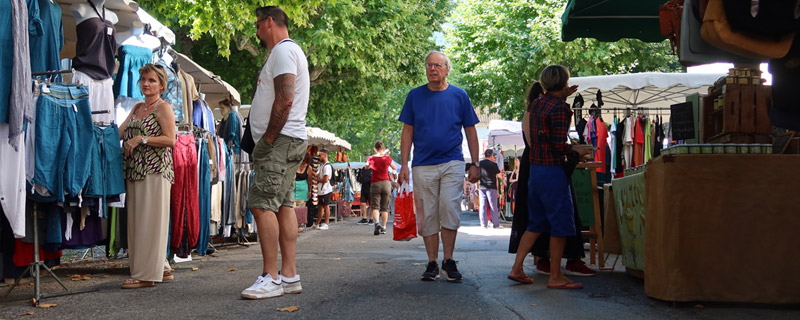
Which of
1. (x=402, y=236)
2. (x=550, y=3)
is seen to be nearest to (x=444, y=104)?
(x=402, y=236)

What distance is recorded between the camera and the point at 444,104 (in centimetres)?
810

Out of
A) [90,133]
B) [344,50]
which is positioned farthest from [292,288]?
[344,50]

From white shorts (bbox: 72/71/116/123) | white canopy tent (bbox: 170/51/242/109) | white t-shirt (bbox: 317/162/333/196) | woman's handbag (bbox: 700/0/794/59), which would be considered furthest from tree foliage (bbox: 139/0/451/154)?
woman's handbag (bbox: 700/0/794/59)

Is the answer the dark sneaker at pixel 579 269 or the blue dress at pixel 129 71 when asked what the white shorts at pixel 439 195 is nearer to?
the dark sneaker at pixel 579 269

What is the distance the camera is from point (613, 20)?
31.4ft

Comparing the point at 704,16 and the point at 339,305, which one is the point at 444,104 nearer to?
the point at 339,305

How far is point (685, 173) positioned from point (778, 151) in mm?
1831

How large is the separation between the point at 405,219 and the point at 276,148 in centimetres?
246

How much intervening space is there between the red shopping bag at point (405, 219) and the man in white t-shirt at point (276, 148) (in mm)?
2070

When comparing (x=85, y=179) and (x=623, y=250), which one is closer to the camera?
(x=85, y=179)

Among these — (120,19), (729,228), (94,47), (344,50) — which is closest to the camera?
(729,228)

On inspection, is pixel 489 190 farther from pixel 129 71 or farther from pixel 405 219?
pixel 129 71

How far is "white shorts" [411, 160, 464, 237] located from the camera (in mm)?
7887

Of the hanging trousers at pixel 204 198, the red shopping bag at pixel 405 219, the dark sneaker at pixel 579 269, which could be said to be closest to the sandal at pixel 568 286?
the dark sneaker at pixel 579 269
